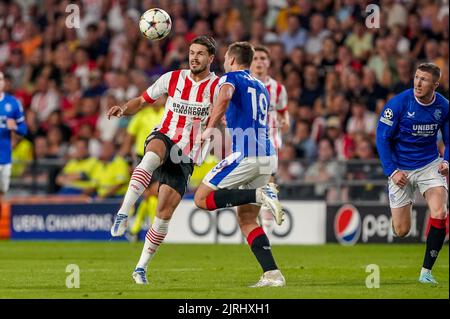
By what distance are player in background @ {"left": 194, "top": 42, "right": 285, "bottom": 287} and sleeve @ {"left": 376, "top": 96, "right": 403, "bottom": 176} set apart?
1.63 meters

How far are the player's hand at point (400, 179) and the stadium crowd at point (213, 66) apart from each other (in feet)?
24.1

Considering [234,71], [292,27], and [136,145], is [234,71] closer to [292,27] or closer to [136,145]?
[136,145]

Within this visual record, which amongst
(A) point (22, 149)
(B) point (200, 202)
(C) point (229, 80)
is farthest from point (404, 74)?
(B) point (200, 202)

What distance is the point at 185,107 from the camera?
11.3 metres

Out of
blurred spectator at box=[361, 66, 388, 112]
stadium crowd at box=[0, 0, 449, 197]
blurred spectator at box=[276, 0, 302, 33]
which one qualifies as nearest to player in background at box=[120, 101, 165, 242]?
stadium crowd at box=[0, 0, 449, 197]

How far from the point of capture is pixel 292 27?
73.9ft

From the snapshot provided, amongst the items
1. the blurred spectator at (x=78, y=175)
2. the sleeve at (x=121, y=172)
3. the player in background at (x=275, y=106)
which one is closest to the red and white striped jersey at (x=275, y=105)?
the player in background at (x=275, y=106)

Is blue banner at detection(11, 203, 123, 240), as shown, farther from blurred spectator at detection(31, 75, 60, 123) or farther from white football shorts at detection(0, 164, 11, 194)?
blurred spectator at detection(31, 75, 60, 123)

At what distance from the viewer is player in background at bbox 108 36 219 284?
1099cm

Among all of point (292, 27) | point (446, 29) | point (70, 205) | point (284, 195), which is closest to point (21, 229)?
point (70, 205)

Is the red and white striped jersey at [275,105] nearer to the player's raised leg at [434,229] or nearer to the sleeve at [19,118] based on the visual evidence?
the player's raised leg at [434,229]

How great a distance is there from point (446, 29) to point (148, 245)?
1107 cm

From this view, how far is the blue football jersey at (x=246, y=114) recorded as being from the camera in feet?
34.0

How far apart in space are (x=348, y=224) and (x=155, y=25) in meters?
7.93
